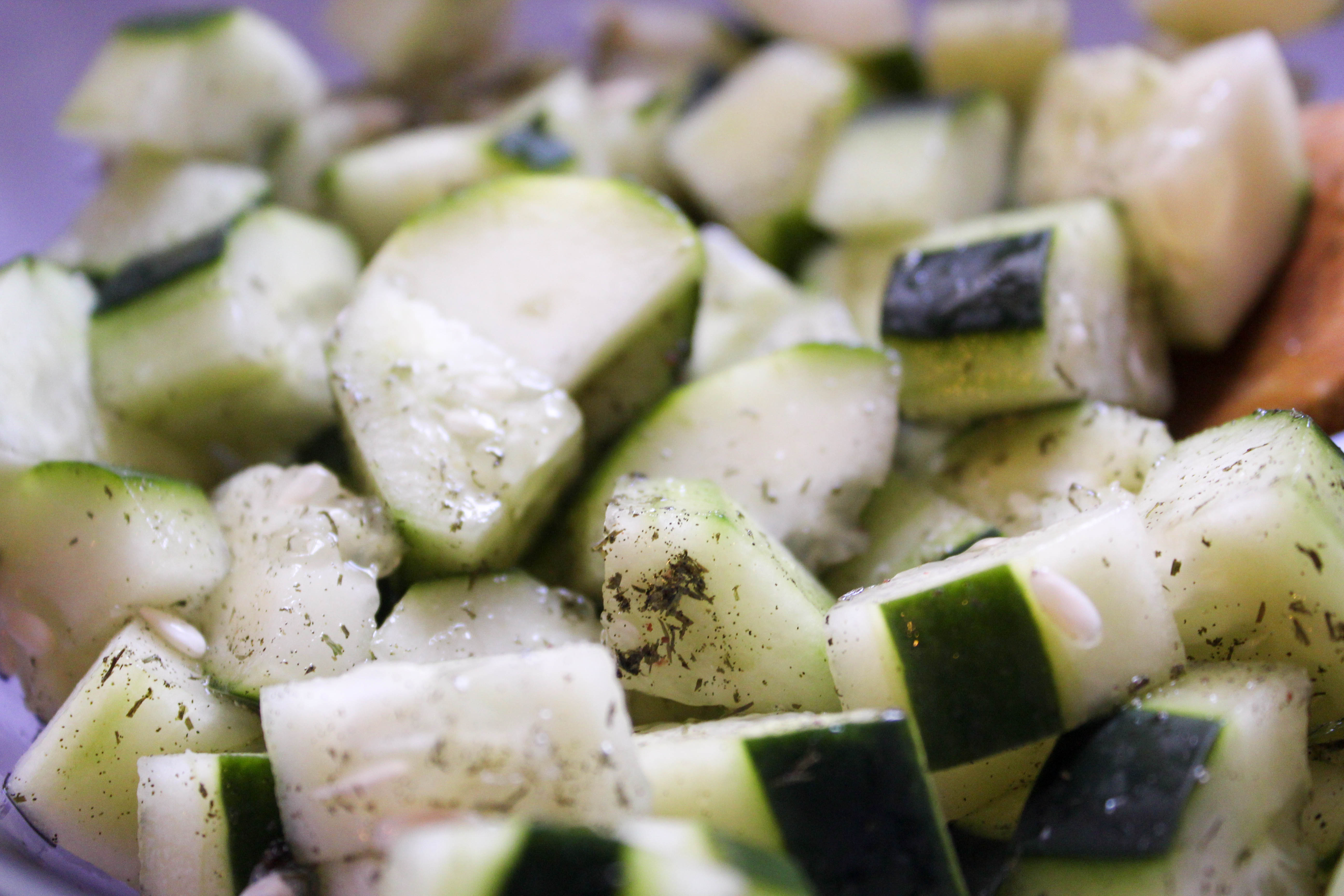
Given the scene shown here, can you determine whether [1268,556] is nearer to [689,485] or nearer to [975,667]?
[975,667]

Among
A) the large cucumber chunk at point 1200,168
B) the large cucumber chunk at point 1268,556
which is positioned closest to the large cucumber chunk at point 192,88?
the large cucumber chunk at point 1200,168

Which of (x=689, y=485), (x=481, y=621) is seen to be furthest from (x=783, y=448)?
(x=481, y=621)

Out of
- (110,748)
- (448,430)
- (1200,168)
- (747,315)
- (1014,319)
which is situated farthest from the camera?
(747,315)

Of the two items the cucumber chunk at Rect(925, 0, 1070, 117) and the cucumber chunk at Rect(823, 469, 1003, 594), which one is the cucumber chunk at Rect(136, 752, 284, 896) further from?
the cucumber chunk at Rect(925, 0, 1070, 117)

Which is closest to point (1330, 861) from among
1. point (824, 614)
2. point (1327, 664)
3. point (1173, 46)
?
point (1327, 664)

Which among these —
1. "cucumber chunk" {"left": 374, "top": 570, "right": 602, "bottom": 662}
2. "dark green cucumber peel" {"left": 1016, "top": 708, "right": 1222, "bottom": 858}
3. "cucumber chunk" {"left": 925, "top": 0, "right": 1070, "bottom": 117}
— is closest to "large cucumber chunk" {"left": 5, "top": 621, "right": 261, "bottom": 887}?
"cucumber chunk" {"left": 374, "top": 570, "right": 602, "bottom": 662}

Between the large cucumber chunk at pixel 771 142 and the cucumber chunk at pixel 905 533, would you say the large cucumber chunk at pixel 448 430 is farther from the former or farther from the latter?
the large cucumber chunk at pixel 771 142
